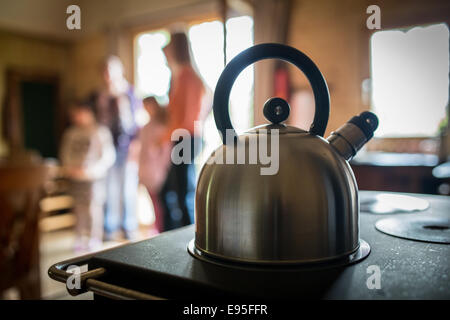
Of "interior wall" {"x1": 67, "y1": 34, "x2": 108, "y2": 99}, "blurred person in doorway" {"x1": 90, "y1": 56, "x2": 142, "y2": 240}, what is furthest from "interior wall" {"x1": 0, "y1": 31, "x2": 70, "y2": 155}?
"blurred person in doorway" {"x1": 90, "y1": 56, "x2": 142, "y2": 240}

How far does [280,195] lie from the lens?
0.42 m

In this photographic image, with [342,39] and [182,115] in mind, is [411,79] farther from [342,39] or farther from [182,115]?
[182,115]

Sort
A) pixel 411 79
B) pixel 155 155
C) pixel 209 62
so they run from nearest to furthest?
1. pixel 155 155
2. pixel 411 79
3. pixel 209 62

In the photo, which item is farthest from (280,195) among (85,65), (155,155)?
(85,65)

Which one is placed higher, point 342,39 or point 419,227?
point 342,39

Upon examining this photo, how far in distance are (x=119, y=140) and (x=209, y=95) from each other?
1097mm

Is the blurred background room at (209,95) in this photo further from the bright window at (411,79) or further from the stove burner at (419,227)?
the stove burner at (419,227)

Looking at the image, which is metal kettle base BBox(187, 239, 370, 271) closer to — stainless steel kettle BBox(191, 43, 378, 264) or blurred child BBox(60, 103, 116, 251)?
stainless steel kettle BBox(191, 43, 378, 264)

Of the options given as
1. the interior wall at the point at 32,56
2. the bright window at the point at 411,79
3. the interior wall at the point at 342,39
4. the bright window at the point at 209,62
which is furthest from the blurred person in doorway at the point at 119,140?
the interior wall at the point at 32,56

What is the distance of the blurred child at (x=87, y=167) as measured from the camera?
2.80 metres

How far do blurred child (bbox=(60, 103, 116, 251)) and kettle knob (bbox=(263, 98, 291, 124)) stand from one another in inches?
99.0

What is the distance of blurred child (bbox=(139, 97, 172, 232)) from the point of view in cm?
225

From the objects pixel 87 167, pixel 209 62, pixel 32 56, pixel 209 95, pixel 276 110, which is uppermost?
pixel 32 56
